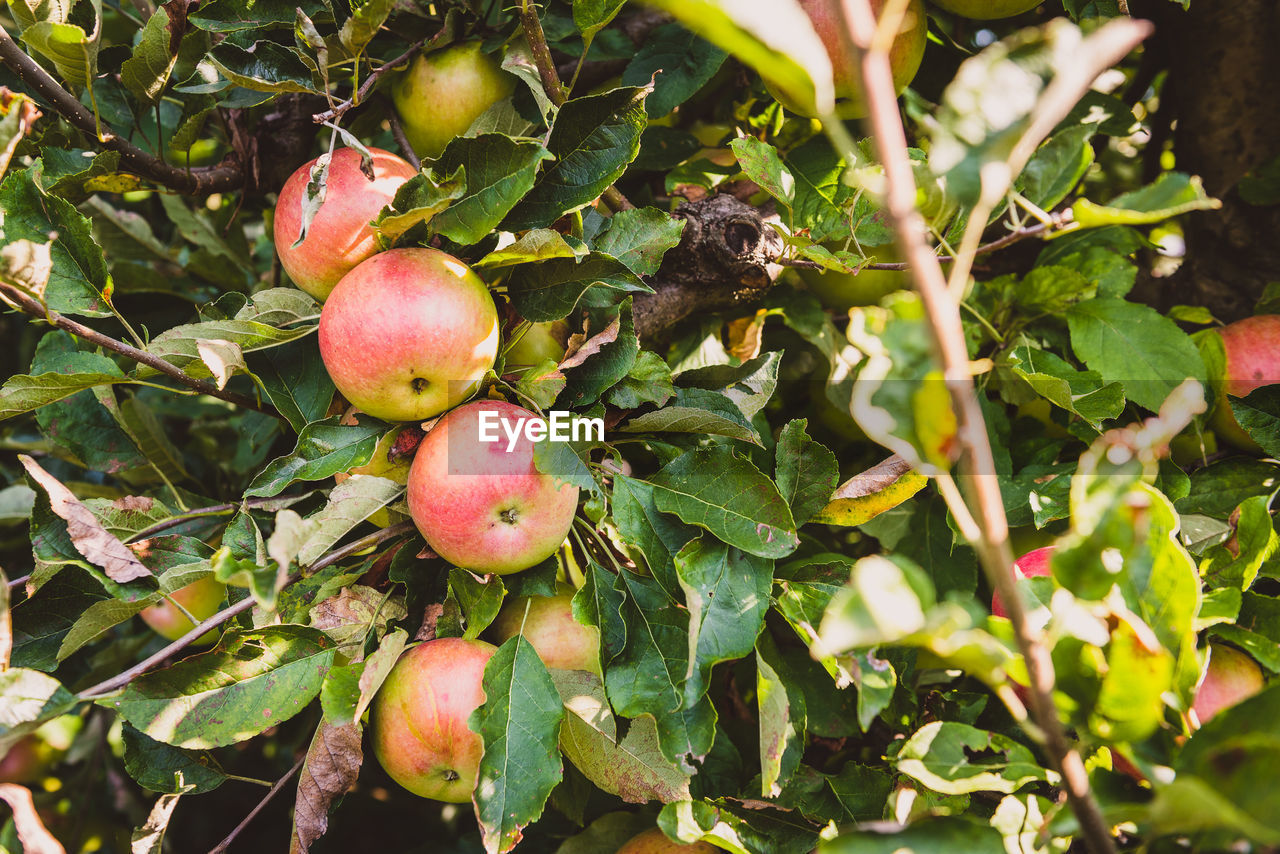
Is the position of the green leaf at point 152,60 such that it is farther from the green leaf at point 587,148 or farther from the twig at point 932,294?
the twig at point 932,294

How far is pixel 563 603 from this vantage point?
3.74ft

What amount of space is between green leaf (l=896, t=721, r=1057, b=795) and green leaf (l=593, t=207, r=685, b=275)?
0.65 m

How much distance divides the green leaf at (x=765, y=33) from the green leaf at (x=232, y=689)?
0.85 meters

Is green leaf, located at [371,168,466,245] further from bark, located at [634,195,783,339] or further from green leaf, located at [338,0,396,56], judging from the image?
bark, located at [634,195,783,339]

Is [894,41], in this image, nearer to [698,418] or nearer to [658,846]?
[698,418]

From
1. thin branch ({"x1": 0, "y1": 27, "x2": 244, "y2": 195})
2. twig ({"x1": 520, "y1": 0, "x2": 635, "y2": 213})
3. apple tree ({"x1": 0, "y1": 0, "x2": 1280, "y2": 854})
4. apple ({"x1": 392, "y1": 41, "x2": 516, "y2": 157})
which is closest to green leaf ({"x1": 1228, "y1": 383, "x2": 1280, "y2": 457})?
apple tree ({"x1": 0, "y1": 0, "x2": 1280, "y2": 854})

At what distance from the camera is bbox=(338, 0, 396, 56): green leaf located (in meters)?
0.93

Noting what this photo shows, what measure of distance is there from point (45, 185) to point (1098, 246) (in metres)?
1.73

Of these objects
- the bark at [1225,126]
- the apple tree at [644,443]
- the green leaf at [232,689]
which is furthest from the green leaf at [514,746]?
the bark at [1225,126]

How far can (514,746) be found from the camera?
3.05 ft

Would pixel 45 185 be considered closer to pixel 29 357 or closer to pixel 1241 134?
pixel 29 357

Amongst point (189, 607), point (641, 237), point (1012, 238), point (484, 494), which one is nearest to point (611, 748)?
point (484, 494)

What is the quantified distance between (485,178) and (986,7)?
0.81m

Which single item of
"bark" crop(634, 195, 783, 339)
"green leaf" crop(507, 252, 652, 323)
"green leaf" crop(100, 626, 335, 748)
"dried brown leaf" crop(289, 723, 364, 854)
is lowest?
"dried brown leaf" crop(289, 723, 364, 854)
